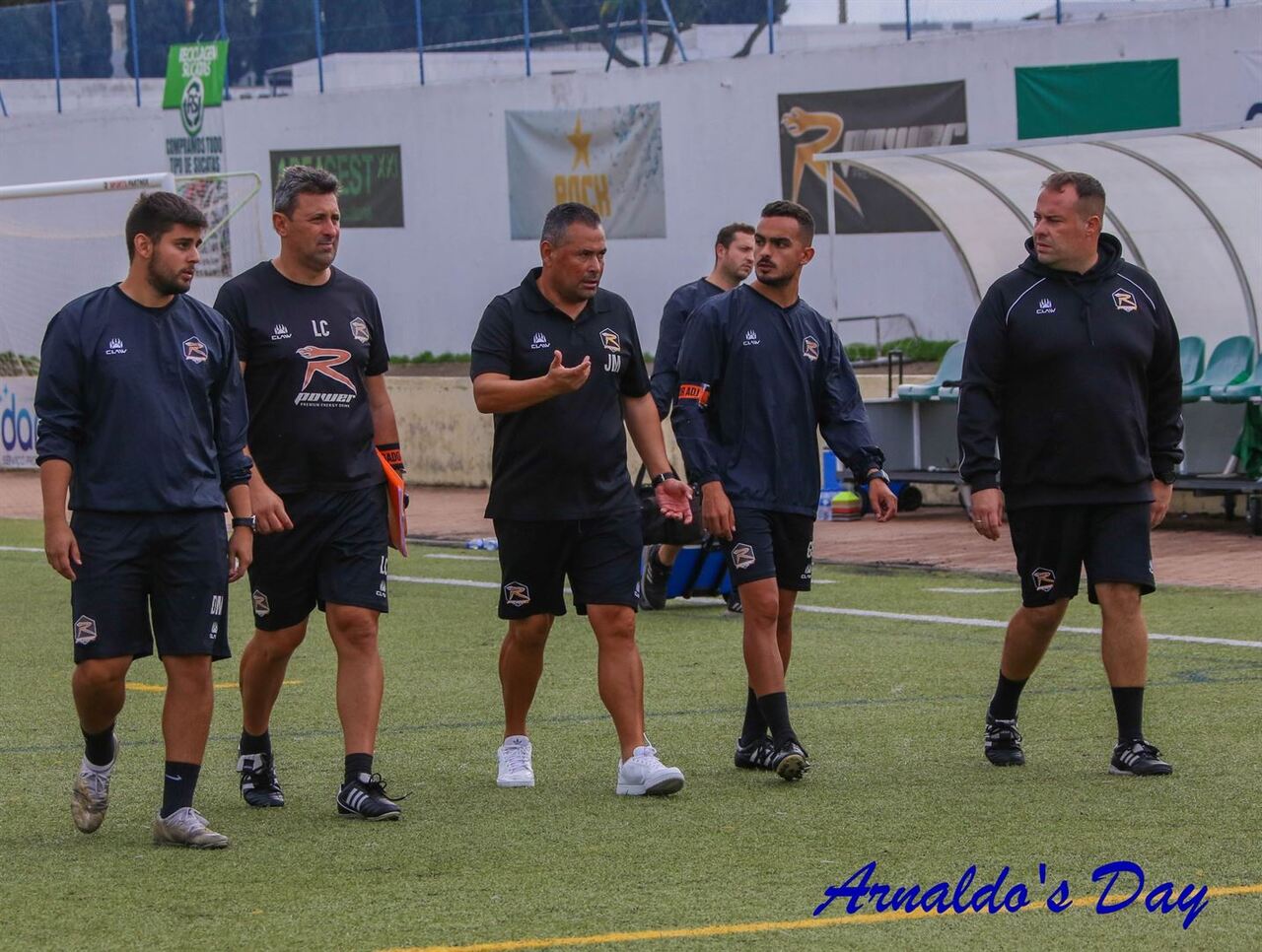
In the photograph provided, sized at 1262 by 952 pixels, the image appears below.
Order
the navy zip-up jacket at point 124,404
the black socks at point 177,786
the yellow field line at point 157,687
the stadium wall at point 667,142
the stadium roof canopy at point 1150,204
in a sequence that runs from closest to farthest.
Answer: the navy zip-up jacket at point 124,404 < the black socks at point 177,786 < the yellow field line at point 157,687 < the stadium roof canopy at point 1150,204 < the stadium wall at point 667,142

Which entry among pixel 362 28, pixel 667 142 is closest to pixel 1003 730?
pixel 667 142

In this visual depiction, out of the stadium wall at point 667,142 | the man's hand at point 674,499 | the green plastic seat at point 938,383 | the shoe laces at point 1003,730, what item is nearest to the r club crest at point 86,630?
the man's hand at point 674,499

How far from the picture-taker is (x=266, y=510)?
6445 millimetres

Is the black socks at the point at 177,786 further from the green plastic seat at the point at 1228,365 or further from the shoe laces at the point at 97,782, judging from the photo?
the green plastic seat at the point at 1228,365

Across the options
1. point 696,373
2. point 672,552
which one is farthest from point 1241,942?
point 672,552

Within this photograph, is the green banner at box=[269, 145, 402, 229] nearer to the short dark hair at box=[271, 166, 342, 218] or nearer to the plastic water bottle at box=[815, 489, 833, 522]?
the plastic water bottle at box=[815, 489, 833, 522]

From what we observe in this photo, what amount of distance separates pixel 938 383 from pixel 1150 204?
224cm

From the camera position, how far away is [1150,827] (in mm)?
6184

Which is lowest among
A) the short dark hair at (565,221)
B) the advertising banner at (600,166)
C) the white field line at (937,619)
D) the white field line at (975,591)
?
the white field line at (975,591)

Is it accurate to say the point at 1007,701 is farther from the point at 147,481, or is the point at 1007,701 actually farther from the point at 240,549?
the point at 147,481

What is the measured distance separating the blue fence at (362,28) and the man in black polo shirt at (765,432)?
15.6m

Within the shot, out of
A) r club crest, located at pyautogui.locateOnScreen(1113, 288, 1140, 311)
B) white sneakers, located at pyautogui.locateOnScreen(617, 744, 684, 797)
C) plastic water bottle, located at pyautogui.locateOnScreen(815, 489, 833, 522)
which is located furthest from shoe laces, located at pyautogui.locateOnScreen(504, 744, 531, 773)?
plastic water bottle, located at pyautogui.locateOnScreen(815, 489, 833, 522)

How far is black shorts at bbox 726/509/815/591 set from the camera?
726 centimetres

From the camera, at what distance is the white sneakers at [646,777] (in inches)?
267
